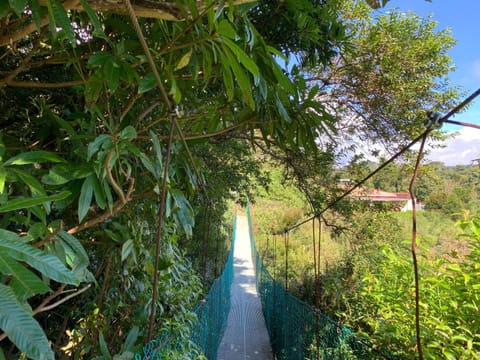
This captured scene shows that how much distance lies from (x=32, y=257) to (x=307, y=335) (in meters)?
2.26

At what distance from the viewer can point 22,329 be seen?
1.40ft

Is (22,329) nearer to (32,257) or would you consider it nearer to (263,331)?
(32,257)

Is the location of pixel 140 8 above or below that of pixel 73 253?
above

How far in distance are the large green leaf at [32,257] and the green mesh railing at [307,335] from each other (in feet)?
3.41

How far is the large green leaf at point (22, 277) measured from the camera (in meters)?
0.47

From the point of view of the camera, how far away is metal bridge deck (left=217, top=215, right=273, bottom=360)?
3709mm

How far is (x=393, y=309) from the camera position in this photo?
157 cm

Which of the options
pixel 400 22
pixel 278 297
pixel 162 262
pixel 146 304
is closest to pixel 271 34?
pixel 162 262

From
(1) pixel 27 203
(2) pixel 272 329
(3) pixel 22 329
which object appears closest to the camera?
(3) pixel 22 329

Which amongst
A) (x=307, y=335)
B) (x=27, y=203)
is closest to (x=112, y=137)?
(x=27, y=203)

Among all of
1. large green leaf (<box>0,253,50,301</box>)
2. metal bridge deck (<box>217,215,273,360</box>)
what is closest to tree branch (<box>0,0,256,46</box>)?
large green leaf (<box>0,253,50,301</box>)

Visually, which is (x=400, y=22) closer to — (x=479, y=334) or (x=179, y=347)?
(x=479, y=334)

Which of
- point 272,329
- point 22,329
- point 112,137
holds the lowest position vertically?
point 272,329

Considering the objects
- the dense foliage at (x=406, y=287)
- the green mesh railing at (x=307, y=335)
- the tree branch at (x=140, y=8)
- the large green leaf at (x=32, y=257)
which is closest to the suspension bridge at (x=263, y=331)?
the green mesh railing at (x=307, y=335)
